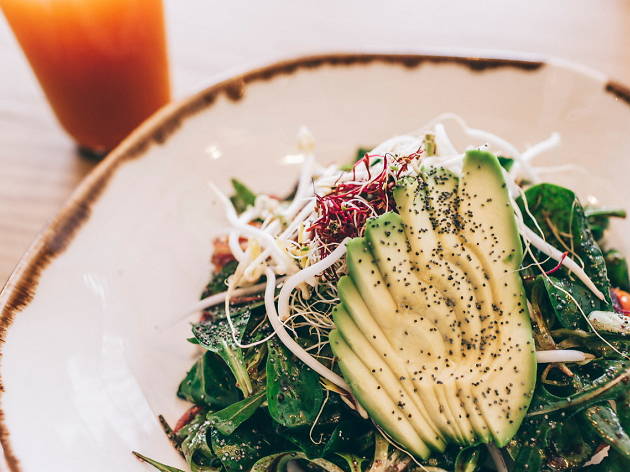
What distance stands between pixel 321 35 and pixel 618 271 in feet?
6.42

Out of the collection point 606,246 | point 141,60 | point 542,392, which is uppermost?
point 141,60

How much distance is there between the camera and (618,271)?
178 cm

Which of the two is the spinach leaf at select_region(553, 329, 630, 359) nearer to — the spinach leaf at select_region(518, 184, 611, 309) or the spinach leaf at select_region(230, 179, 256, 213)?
the spinach leaf at select_region(518, 184, 611, 309)

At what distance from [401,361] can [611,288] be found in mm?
818

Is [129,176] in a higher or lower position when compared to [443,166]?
higher

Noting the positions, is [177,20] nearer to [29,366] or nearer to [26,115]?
[26,115]

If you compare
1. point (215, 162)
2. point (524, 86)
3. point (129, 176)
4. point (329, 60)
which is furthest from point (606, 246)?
point (129, 176)

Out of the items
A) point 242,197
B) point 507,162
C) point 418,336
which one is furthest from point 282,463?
point 507,162

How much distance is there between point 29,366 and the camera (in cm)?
155

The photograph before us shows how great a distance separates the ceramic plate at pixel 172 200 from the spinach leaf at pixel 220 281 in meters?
0.07

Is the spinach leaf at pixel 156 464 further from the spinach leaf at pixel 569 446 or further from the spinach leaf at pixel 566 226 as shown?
the spinach leaf at pixel 566 226

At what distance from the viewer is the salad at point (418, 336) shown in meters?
1.36

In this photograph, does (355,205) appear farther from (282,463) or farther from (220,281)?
(282,463)

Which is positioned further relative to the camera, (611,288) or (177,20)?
(177,20)
